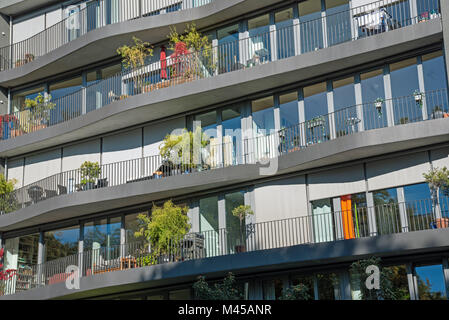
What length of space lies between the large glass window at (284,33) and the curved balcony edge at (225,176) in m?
4.53

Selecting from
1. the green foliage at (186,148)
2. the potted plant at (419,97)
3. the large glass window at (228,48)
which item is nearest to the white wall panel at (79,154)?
the green foliage at (186,148)

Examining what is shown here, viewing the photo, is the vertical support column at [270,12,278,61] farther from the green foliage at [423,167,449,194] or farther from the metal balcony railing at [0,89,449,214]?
the green foliage at [423,167,449,194]

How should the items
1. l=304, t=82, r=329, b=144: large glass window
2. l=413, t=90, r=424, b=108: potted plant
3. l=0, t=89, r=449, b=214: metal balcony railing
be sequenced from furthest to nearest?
l=304, t=82, r=329, b=144: large glass window
l=0, t=89, r=449, b=214: metal balcony railing
l=413, t=90, r=424, b=108: potted plant

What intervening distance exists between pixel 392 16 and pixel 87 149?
46.2 ft

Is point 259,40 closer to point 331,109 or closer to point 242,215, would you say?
point 331,109

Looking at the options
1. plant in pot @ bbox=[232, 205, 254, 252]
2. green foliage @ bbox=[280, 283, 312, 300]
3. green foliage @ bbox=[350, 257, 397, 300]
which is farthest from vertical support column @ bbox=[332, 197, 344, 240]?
plant in pot @ bbox=[232, 205, 254, 252]

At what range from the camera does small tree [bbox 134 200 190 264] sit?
25656 millimetres

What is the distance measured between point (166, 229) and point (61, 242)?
6.89 meters

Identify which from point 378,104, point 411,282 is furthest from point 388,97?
point 411,282

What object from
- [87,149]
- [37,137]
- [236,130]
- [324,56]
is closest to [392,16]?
[324,56]

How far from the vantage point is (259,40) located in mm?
27812

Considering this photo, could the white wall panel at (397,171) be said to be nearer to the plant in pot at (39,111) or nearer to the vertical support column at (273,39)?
the vertical support column at (273,39)

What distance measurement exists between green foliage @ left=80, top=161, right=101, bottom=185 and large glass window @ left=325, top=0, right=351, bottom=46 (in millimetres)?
10782

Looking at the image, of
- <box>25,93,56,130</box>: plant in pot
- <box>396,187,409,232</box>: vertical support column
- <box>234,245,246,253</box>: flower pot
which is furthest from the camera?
<box>25,93,56,130</box>: plant in pot
